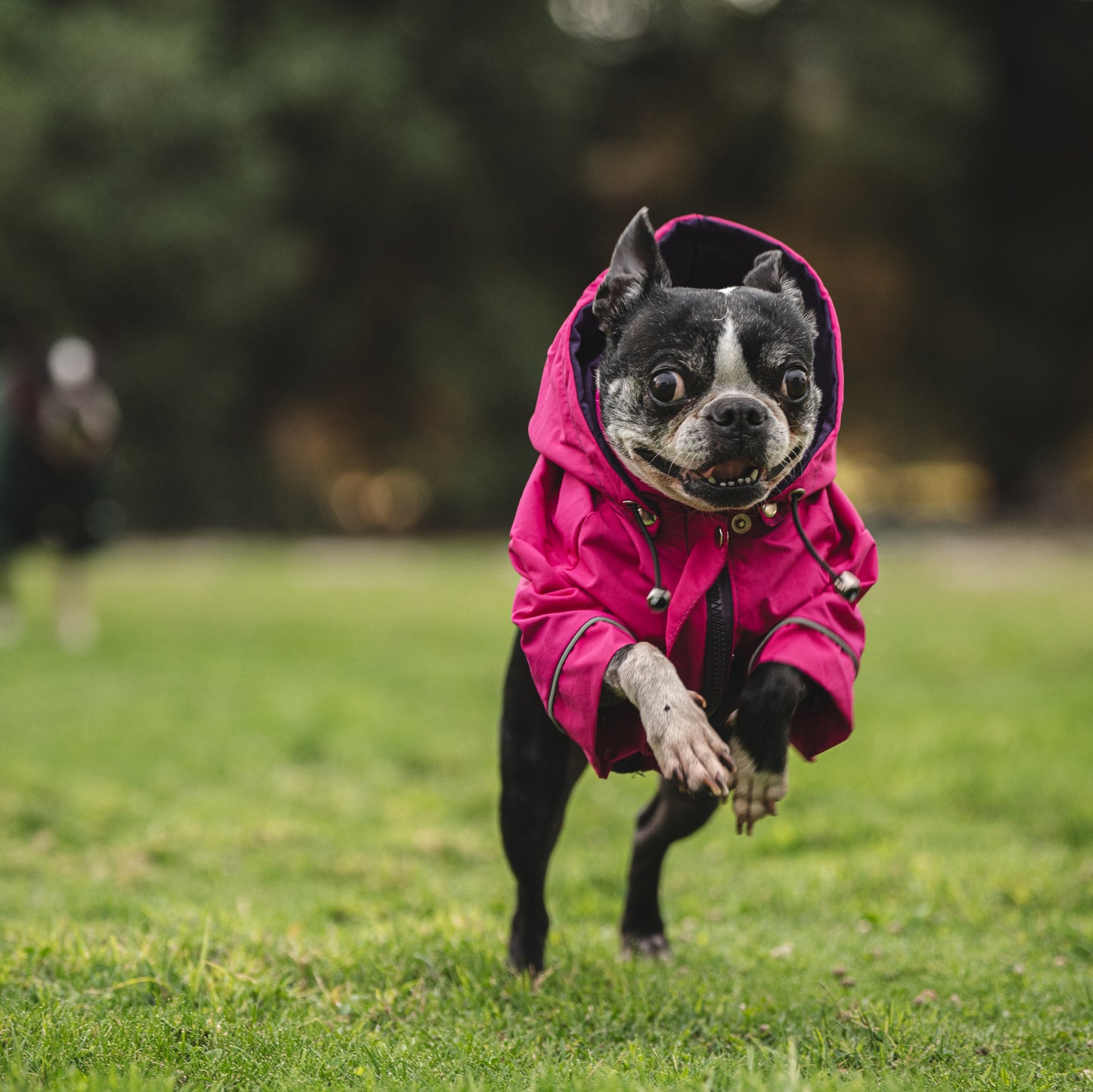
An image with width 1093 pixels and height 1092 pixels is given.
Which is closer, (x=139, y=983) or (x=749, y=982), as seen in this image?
(x=139, y=983)

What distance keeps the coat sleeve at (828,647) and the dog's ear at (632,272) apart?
832mm

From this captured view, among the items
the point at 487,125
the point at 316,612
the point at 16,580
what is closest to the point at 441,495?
the point at 487,125

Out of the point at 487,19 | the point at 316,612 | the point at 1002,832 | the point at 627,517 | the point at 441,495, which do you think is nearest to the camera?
the point at 627,517

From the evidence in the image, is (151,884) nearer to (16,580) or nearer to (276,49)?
(16,580)

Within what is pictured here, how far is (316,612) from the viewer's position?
1391cm

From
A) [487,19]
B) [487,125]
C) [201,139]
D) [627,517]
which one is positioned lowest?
[627,517]

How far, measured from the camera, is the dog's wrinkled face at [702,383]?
3.23m

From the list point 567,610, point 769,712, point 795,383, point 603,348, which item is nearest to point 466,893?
point 567,610

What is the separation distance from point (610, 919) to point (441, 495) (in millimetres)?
25798

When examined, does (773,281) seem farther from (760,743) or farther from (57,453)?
(57,453)

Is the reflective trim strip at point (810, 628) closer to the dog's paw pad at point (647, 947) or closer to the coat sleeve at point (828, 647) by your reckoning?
the coat sleeve at point (828, 647)

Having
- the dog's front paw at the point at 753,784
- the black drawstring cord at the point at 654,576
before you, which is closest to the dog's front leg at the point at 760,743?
the dog's front paw at the point at 753,784

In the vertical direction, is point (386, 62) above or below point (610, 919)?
above

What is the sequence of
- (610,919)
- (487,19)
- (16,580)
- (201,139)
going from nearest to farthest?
(610,919)
(16,580)
(201,139)
(487,19)
